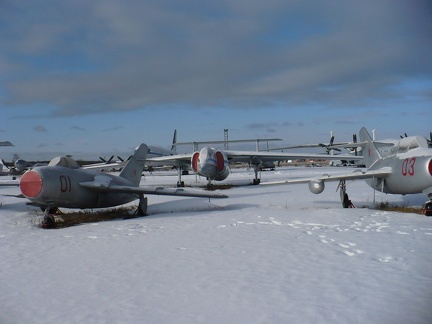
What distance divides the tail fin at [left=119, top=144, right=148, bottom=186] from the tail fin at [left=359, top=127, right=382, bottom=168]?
393 inches

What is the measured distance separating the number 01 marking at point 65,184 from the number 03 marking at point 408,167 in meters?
11.1

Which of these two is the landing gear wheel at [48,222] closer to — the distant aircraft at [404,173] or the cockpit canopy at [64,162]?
the cockpit canopy at [64,162]

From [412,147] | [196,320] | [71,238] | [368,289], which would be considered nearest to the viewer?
[196,320]

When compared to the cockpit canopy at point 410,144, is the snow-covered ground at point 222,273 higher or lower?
lower

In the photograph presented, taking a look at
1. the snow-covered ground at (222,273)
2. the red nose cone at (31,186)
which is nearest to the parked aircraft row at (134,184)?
the red nose cone at (31,186)

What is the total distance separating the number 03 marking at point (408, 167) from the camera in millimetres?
11479

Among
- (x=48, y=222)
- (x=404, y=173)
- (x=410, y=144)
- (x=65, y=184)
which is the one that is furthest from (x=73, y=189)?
(x=410, y=144)

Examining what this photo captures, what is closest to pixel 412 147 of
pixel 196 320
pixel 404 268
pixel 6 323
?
pixel 404 268

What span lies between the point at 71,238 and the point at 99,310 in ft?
16.5

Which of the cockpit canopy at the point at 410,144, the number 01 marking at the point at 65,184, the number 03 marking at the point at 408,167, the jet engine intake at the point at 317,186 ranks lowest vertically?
the jet engine intake at the point at 317,186

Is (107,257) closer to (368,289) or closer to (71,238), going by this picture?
(71,238)

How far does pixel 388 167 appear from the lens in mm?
12922

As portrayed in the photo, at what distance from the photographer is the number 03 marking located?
452 inches

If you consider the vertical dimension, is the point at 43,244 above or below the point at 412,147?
below
